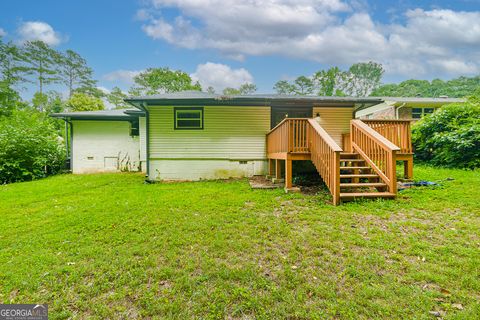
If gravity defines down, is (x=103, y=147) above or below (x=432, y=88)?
below

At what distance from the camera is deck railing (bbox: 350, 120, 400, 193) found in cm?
484

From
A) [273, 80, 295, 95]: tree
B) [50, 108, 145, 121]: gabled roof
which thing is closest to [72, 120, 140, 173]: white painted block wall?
[50, 108, 145, 121]: gabled roof

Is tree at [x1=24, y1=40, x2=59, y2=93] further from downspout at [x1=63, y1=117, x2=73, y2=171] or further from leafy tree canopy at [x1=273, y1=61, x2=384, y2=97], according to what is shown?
leafy tree canopy at [x1=273, y1=61, x2=384, y2=97]

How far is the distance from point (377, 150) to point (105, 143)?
11964 millimetres

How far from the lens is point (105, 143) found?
11.2 m

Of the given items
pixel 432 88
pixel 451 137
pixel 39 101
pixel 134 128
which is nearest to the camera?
pixel 451 137

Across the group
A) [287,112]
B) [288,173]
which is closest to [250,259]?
[288,173]

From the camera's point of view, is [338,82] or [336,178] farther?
[338,82]

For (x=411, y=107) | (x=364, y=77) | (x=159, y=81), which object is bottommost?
(x=411, y=107)

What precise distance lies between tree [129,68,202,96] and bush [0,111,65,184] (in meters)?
18.7

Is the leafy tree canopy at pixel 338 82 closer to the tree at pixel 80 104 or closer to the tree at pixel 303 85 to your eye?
the tree at pixel 303 85

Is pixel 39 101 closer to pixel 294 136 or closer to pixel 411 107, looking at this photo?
pixel 294 136

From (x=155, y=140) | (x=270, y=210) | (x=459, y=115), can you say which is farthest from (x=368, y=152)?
(x=155, y=140)

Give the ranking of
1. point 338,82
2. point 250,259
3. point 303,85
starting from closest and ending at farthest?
point 250,259, point 303,85, point 338,82
